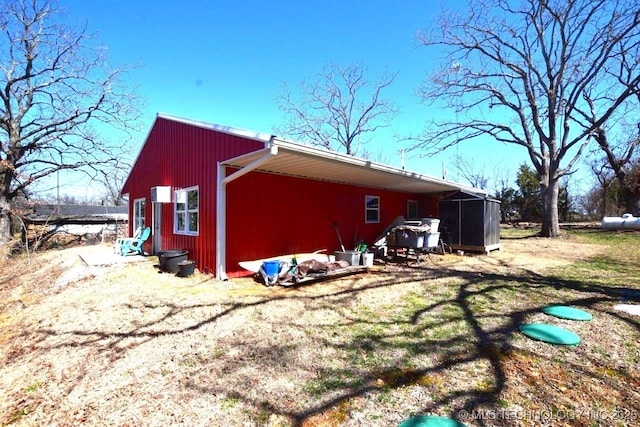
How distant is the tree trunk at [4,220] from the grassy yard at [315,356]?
393 inches

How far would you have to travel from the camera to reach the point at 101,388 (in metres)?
2.81

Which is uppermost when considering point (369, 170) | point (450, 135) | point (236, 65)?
point (236, 65)

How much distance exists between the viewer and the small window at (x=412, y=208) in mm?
12844

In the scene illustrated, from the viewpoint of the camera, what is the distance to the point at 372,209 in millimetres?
10711

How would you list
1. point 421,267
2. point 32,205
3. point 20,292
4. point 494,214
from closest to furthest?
point 20,292 < point 421,267 < point 494,214 < point 32,205

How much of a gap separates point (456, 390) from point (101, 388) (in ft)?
10.2

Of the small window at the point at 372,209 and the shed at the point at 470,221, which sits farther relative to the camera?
the shed at the point at 470,221

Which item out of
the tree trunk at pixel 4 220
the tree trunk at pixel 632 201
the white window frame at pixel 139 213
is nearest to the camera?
the white window frame at pixel 139 213

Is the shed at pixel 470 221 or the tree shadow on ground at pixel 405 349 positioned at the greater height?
the shed at pixel 470 221

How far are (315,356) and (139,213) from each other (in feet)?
33.9

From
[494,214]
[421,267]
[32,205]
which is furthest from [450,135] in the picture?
[32,205]

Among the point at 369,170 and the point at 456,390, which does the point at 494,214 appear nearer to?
the point at 369,170

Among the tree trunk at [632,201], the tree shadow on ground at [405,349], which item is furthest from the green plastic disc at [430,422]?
the tree trunk at [632,201]

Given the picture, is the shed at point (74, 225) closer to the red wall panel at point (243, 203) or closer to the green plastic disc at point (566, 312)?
the red wall panel at point (243, 203)
